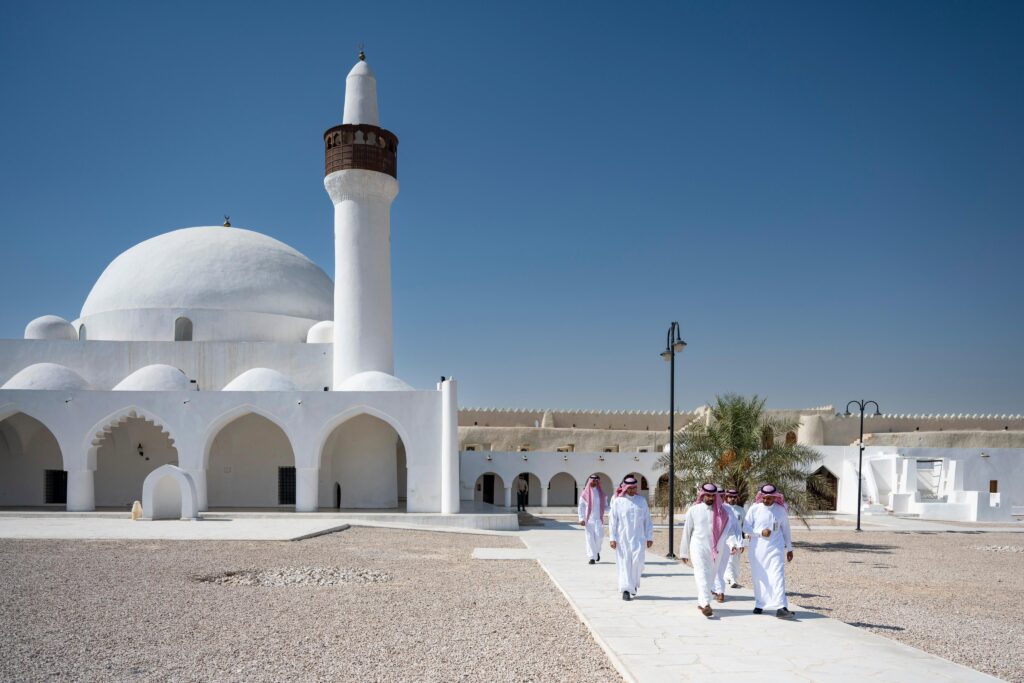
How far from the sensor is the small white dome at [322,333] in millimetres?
23695

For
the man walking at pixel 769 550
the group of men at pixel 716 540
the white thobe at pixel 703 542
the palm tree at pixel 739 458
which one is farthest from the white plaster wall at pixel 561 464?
the man walking at pixel 769 550

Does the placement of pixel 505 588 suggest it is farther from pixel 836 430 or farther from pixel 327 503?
pixel 836 430

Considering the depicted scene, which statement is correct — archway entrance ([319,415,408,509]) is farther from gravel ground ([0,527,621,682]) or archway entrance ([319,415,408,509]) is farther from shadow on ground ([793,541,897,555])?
shadow on ground ([793,541,897,555])

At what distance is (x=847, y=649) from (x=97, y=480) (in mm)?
21712

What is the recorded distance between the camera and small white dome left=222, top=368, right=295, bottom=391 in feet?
68.5

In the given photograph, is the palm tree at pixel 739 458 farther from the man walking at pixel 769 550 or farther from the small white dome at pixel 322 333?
the small white dome at pixel 322 333

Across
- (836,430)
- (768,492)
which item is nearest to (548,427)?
(836,430)

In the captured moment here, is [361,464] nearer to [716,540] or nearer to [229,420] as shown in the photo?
[229,420]

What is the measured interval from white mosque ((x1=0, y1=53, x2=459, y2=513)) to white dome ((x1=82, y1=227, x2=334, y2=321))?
6 cm

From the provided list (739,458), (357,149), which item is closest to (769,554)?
(739,458)

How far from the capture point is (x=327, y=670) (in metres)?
5.97

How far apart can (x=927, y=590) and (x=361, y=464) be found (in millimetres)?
14437

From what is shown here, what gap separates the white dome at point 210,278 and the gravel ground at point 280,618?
39.8 feet

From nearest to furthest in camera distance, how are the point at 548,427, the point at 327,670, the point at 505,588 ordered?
the point at 327,670
the point at 505,588
the point at 548,427
